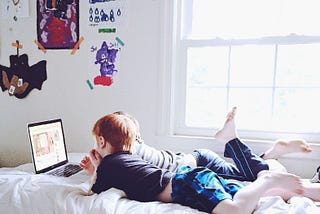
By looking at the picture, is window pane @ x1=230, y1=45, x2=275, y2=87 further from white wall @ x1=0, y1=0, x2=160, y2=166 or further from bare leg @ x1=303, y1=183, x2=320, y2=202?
bare leg @ x1=303, y1=183, x2=320, y2=202

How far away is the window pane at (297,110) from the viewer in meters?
1.61

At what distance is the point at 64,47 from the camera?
1.89 meters

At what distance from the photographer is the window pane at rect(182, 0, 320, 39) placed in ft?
5.23

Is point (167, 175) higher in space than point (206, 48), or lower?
A: lower

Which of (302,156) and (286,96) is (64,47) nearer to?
(286,96)

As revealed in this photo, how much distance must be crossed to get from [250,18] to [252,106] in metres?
0.50

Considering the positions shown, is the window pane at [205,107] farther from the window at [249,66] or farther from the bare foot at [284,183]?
the bare foot at [284,183]

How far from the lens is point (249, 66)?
5.55 feet

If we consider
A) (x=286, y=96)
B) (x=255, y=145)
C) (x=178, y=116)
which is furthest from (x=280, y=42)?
(x=178, y=116)

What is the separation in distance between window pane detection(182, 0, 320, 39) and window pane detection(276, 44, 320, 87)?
9 cm

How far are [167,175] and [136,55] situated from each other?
85 cm

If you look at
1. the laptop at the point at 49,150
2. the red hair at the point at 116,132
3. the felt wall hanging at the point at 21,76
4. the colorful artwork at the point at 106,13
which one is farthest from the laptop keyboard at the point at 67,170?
the colorful artwork at the point at 106,13

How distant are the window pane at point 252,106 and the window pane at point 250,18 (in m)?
0.32

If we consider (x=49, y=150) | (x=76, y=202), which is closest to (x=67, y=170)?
(x=49, y=150)
